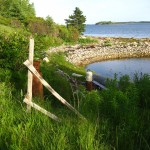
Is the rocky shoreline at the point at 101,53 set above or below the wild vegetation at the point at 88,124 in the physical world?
below

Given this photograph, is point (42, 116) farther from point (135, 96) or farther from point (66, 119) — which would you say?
point (135, 96)

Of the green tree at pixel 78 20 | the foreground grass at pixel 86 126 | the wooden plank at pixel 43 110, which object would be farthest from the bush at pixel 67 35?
the wooden plank at pixel 43 110

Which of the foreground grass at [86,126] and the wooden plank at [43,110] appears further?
the wooden plank at [43,110]

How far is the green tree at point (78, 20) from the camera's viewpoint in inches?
2980

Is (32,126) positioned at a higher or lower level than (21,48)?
lower

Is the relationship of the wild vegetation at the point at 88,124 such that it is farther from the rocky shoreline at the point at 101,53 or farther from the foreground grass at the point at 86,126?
the rocky shoreline at the point at 101,53

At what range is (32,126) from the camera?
6.72 metres

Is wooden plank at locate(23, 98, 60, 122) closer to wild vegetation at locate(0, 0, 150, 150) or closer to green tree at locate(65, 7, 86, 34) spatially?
wild vegetation at locate(0, 0, 150, 150)

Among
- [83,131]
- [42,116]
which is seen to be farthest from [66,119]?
[83,131]

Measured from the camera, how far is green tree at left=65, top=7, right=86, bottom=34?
75.7 metres

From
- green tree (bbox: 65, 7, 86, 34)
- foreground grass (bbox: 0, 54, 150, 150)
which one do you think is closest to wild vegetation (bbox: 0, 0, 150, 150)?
foreground grass (bbox: 0, 54, 150, 150)

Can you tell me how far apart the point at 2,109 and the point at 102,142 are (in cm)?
244

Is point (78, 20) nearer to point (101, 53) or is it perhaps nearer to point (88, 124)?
point (101, 53)

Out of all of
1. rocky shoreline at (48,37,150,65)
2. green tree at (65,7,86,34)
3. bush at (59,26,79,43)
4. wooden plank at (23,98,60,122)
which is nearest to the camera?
wooden plank at (23,98,60,122)
